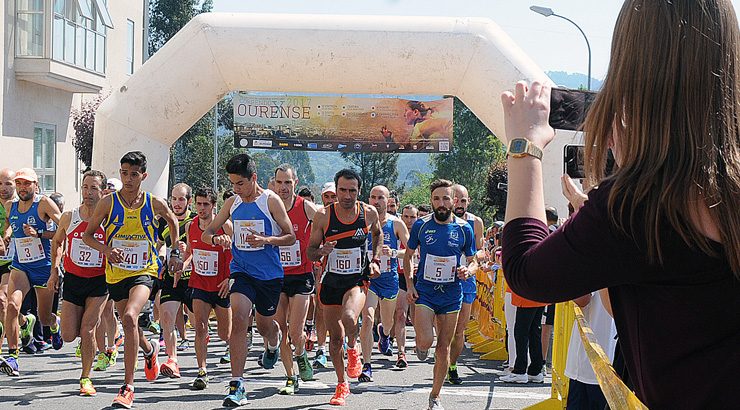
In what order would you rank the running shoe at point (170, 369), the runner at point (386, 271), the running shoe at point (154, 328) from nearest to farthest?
the running shoe at point (170, 369) → the runner at point (386, 271) → the running shoe at point (154, 328)

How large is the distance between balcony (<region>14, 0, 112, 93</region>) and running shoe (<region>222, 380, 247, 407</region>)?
18.0m

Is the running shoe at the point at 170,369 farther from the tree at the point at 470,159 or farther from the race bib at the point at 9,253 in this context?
the tree at the point at 470,159

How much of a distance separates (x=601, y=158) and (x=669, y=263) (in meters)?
0.25

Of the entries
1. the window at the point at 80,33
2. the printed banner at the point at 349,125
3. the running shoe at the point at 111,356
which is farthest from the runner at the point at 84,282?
the window at the point at 80,33

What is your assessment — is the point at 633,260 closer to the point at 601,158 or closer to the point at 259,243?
the point at 601,158

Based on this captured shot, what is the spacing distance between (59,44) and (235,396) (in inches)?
750

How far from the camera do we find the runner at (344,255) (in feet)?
28.8

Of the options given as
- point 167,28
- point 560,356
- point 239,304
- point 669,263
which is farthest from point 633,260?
point 167,28

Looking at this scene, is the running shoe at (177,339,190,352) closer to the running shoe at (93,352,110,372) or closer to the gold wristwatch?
the running shoe at (93,352,110,372)

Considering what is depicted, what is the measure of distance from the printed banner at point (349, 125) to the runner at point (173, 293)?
27.9 ft

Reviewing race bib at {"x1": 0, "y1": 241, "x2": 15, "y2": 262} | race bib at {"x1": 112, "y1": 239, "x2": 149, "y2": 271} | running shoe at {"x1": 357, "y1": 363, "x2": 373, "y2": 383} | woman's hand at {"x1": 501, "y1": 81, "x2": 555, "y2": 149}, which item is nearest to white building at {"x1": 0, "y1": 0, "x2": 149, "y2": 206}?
race bib at {"x1": 0, "y1": 241, "x2": 15, "y2": 262}

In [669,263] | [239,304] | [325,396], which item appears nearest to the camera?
[669,263]

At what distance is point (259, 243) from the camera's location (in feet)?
28.1

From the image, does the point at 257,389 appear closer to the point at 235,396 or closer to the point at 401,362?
the point at 235,396
